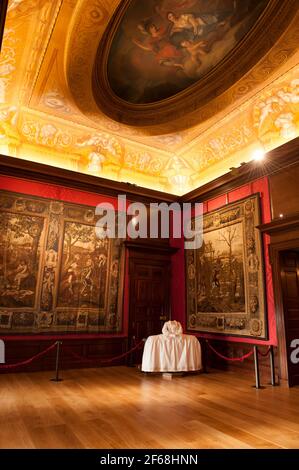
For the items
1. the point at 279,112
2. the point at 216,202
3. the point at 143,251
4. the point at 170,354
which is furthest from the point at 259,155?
the point at 170,354

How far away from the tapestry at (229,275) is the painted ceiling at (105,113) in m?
1.71

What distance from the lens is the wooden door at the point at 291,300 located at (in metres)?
7.15

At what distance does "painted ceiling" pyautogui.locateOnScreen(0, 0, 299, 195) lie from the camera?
5.94m

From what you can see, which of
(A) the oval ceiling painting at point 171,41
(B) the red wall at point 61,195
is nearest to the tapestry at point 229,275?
(B) the red wall at point 61,195

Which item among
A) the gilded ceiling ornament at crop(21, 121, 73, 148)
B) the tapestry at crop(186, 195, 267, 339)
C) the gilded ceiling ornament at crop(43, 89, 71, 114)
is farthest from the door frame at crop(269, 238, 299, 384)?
the gilded ceiling ornament at crop(21, 121, 73, 148)

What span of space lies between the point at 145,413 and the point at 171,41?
7.01 m

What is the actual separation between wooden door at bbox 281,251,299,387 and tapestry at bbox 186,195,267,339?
0.56m

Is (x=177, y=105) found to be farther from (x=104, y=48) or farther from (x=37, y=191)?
(x=37, y=191)

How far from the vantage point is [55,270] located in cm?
888

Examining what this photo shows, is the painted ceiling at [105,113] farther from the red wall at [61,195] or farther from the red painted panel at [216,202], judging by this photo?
the red painted panel at [216,202]

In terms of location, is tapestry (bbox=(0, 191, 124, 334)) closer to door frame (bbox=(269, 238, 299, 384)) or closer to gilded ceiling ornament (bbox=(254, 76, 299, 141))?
door frame (bbox=(269, 238, 299, 384))

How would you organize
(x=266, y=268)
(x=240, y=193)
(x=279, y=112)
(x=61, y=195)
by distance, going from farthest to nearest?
(x=61, y=195) → (x=240, y=193) → (x=266, y=268) → (x=279, y=112)

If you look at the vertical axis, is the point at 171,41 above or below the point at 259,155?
above

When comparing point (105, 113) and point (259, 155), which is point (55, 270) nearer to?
point (105, 113)
